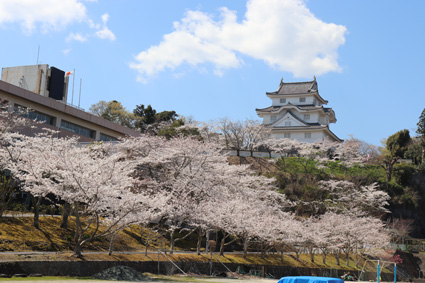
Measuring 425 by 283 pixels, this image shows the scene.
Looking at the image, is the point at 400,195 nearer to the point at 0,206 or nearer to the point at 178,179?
the point at 178,179

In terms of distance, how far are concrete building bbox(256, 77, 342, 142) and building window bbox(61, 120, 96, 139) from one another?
28.9 metres

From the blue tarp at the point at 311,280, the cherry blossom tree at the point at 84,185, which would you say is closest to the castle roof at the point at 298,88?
the cherry blossom tree at the point at 84,185

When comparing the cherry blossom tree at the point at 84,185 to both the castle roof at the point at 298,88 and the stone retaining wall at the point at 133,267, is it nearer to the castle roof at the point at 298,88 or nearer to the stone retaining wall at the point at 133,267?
the stone retaining wall at the point at 133,267

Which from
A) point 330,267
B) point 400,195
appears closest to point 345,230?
point 330,267

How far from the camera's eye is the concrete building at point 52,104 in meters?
39.3

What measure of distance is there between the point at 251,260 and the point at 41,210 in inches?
531

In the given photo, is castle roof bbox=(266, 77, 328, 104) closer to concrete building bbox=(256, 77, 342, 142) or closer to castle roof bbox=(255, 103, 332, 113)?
concrete building bbox=(256, 77, 342, 142)

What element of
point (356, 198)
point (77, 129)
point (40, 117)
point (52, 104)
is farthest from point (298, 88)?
point (40, 117)

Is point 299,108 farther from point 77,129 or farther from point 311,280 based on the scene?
point 311,280

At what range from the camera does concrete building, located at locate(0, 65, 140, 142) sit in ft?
129

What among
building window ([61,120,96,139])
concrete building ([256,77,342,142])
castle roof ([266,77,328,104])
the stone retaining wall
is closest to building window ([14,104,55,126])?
building window ([61,120,96,139])

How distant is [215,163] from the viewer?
3506cm

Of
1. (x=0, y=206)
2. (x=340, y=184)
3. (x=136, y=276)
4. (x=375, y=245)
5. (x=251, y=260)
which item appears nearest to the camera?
(x=136, y=276)

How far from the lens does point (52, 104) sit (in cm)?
4003
